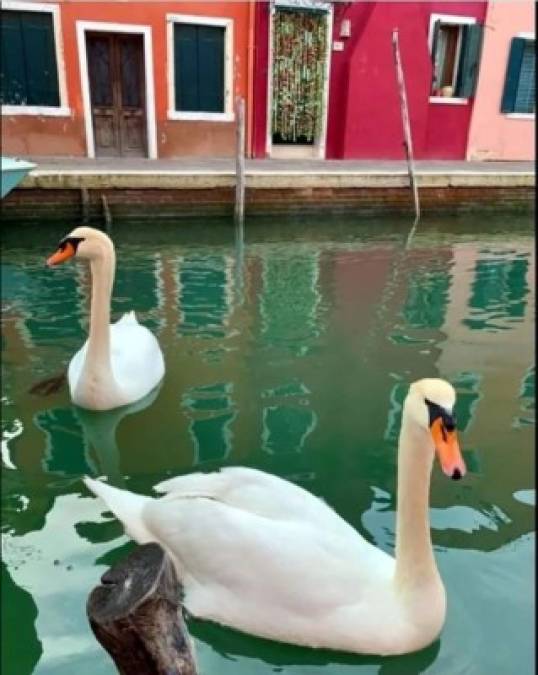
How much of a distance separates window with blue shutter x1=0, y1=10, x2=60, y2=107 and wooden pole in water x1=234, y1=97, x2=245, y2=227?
483cm

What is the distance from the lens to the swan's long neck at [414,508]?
256 centimetres

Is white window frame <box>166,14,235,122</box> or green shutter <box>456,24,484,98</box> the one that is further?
green shutter <box>456,24,484,98</box>

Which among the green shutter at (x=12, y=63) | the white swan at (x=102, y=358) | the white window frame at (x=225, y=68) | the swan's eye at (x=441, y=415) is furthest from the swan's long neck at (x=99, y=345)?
the white window frame at (x=225, y=68)

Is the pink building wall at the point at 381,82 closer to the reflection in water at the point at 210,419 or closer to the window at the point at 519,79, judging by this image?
the window at the point at 519,79

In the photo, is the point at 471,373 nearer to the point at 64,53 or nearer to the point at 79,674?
the point at 79,674

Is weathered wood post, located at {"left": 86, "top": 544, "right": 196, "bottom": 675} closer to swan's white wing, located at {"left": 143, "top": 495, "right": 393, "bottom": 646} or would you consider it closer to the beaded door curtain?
swan's white wing, located at {"left": 143, "top": 495, "right": 393, "bottom": 646}

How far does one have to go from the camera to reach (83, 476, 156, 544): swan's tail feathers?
310 cm

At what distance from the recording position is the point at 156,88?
50.0ft

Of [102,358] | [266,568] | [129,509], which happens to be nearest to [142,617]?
[266,568]

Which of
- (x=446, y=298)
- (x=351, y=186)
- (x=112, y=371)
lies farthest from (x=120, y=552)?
(x=351, y=186)

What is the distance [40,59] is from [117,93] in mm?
1837

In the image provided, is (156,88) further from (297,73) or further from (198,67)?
(297,73)

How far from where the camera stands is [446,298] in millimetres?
8492

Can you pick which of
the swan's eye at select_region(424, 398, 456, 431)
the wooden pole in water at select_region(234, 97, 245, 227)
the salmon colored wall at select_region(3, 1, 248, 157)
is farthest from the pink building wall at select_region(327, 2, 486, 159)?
the swan's eye at select_region(424, 398, 456, 431)
